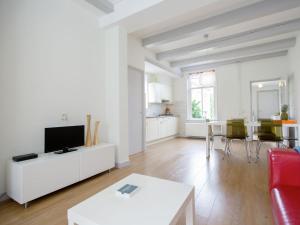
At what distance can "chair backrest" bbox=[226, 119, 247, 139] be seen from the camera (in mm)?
3596

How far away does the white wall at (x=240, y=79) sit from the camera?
5.34 meters

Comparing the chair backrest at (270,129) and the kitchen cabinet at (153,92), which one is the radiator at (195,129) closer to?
the kitchen cabinet at (153,92)

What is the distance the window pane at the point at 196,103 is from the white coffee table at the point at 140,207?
18.6 ft

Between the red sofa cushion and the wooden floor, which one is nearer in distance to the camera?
the red sofa cushion

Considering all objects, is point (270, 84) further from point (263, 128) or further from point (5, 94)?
point (5, 94)

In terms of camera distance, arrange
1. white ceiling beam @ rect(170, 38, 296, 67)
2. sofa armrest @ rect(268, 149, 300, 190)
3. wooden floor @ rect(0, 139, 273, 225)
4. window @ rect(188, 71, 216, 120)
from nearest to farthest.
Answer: sofa armrest @ rect(268, 149, 300, 190), wooden floor @ rect(0, 139, 273, 225), white ceiling beam @ rect(170, 38, 296, 67), window @ rect(188, 71, 216, 120)

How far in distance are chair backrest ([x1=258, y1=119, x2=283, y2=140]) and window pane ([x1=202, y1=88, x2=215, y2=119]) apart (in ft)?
9.01

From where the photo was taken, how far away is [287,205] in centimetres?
109

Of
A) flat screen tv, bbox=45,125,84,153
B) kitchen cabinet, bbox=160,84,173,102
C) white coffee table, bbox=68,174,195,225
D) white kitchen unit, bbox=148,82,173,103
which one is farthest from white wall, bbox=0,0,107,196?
kitchen cabinet, bbox=160,84,173,102

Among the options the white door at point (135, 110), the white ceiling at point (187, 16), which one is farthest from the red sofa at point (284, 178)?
the white door at point (135, 110)

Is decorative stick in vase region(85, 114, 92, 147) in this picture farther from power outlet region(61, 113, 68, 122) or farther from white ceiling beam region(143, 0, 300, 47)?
white ceiling beam region(143, 0, 300, 47)

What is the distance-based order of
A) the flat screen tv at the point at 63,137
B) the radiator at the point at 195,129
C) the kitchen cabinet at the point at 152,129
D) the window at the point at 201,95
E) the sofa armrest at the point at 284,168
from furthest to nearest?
the window at the point at 201,95, the radiator at the point at 195,129, the kitchen cabinet at the point at 152,129, the flat screen tv at the point at 63,137, the sofa armrest at the point at 284,168

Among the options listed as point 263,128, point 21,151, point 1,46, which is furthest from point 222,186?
point 1,46

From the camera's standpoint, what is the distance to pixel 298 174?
4.63 ft
